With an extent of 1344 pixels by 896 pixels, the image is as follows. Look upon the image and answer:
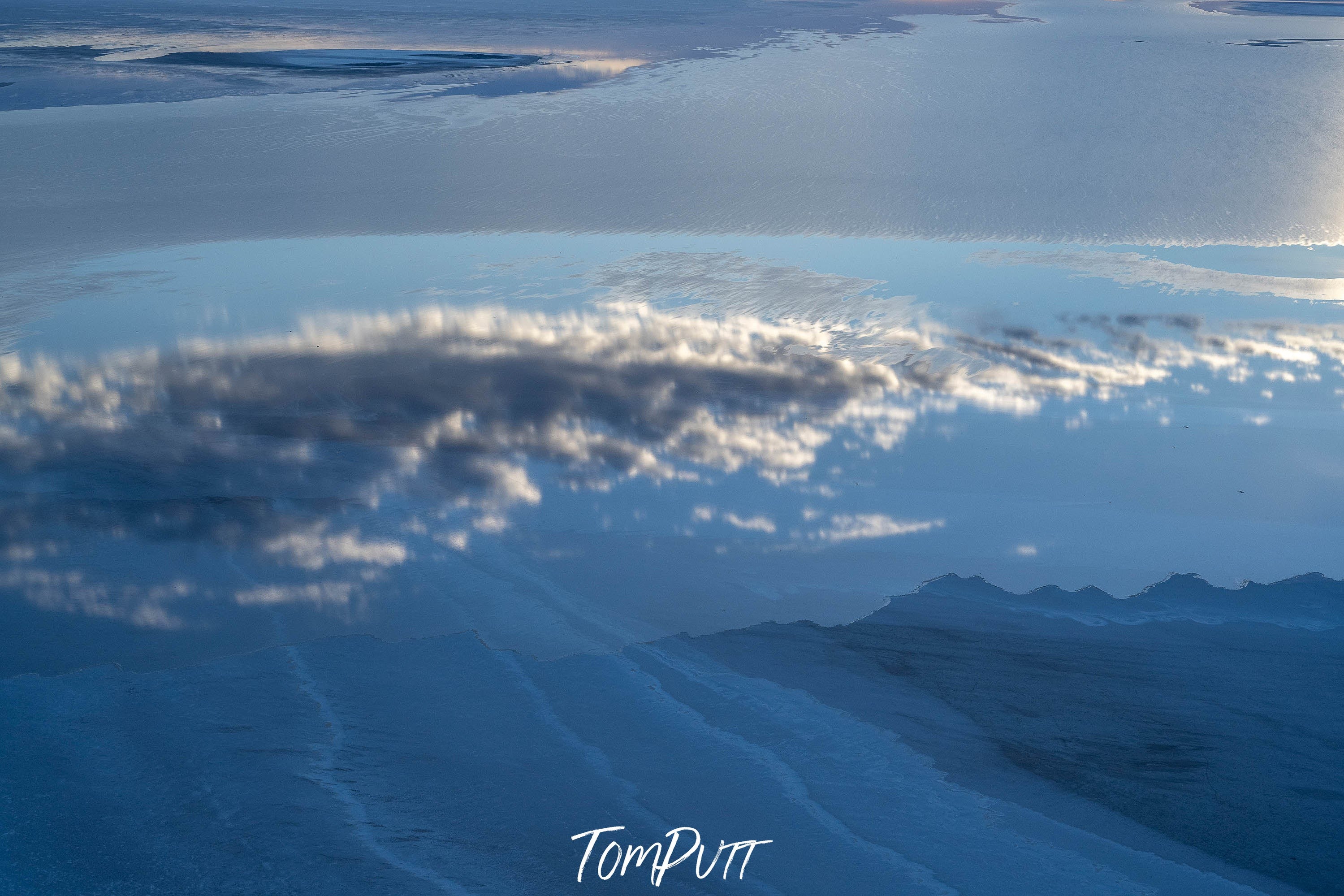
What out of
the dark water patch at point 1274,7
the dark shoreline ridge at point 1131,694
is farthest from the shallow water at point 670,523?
the dark water patch at point 1274,7

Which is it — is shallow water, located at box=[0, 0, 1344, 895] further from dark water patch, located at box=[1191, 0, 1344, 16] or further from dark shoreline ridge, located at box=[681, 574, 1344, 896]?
dark water patch, located at box=[1191, 0, 1344, 16]

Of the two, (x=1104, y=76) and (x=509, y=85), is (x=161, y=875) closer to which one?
(x=509, y=85)

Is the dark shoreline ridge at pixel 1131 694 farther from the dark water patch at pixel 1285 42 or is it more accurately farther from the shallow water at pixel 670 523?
the dark water patch at pixel 1285 42

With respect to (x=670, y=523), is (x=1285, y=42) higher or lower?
higher

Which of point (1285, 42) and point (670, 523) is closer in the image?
point (670, 523)

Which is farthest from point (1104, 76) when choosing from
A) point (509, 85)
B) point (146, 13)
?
point (146, 13)

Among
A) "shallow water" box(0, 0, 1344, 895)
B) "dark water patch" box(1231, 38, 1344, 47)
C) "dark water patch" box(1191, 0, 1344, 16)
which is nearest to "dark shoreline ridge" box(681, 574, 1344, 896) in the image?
"shallow water" box(0, 0, 1344, 895)

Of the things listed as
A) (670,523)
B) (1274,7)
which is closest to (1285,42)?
(1274,7)

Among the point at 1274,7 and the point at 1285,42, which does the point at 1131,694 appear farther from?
the point at 1274,7
